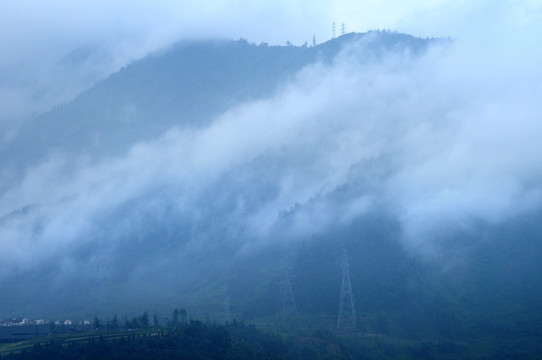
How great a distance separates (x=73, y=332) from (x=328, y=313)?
73735mm

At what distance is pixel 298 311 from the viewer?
196375 mm

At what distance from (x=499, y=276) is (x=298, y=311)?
205 ft

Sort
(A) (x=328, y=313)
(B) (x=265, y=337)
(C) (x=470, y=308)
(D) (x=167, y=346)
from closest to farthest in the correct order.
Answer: (D) (x=167, y=346) < (B) (x=265, y=337) < (C) (x=470, y=308) < (A) (x=328, y=313)

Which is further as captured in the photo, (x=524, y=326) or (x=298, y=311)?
(x=298, y=311)

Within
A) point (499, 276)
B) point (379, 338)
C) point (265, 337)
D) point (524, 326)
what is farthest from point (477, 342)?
point (265, 337)

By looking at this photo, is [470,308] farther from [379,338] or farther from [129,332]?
[129,332]

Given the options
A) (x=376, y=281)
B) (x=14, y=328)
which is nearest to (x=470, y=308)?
(x=376, y=281)

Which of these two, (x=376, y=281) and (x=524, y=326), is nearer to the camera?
(x=524, y=326)

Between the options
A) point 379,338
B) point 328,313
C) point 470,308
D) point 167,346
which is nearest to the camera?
point 167,346

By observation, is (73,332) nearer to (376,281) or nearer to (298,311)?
(298,311)

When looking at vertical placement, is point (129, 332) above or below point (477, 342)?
above

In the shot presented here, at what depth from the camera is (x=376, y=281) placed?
197625 mm

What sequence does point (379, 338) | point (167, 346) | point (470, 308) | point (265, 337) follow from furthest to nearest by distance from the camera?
point (470, 308), point (379, 338), point (265, 337), point (167, 346)

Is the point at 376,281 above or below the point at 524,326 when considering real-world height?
above
